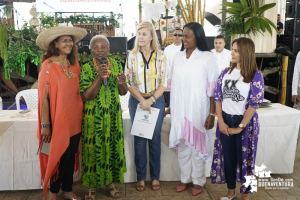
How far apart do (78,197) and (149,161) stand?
2.29 ft

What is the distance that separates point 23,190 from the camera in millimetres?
2840

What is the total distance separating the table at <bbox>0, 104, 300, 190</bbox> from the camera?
2.72 m

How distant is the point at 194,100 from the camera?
252 centimetres

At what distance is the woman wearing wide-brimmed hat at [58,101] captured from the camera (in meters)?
2.25

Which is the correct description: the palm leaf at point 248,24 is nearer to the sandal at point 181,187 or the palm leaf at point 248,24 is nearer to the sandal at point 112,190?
the sandal at point 181,187

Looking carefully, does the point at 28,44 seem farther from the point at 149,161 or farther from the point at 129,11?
the point at 129,11

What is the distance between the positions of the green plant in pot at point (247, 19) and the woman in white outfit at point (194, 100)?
3328 mm

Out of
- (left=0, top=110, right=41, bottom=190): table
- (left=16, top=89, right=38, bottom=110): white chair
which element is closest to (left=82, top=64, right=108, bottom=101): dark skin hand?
(left=0, top=110, right=41, bottom=190): table

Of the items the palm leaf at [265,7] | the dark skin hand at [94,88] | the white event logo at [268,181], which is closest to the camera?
the dark skin hand at [94,88]

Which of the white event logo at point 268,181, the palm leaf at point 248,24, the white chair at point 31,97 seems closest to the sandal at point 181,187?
the white event logo at point 268,181

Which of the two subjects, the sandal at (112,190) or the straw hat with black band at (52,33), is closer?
the straw hat with black band at (52,33)

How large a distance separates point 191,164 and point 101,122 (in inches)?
36.2

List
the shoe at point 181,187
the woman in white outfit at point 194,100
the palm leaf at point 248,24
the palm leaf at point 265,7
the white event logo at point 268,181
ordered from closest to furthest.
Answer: the woman in white outfit at point 194,100 → the shoe at point 181,187 → the white event logo at point 268,181 → the palm leaf at point 265,7 → the palm leaf at point 248,24

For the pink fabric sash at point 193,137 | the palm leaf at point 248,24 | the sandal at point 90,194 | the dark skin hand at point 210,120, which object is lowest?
the sandal at point 90,194
